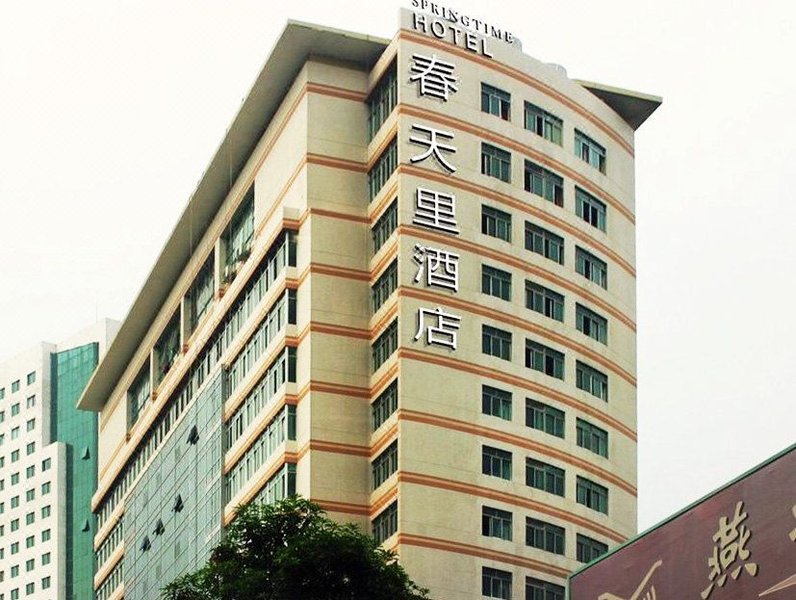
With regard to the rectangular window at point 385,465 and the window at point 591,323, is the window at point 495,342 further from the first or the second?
the rectangular window at point 385,465

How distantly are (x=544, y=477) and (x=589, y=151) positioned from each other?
45.2 ft

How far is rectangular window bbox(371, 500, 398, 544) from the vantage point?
68375 millimetres

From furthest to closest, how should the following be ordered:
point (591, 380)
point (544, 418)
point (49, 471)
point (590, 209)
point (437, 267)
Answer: point (49, 471), point (590, 209), point (591, 380), point (544, 418), point (437, 267)

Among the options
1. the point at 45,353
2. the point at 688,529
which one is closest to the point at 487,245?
the point at 688,529

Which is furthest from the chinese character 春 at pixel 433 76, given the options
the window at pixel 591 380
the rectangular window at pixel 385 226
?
the window at pixel 591 380

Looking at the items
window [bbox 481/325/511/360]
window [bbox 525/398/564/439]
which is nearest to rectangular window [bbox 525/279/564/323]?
window [bbox 481/325/511/360]

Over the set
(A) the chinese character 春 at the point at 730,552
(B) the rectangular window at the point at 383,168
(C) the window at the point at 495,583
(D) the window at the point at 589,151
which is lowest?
(A) the chinese character 春 at the point at 730,552

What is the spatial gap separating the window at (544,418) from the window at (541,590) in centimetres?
555

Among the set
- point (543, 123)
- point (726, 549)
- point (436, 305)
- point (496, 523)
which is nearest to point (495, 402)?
point (436, 305)

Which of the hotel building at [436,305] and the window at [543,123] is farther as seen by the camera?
the window at [543,123]

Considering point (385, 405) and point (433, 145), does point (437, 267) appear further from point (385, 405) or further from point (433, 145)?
point (385, 405)

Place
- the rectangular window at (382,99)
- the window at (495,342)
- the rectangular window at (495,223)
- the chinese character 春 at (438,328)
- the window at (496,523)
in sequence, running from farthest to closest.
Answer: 1. the rectangular window at (382,99)
2. the rectangular window at (495,223)
3. the window at (495,342)
4. the chinese character 春 at (438,328)
5. the window at (496,523)

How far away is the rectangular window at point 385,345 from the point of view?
231 feet

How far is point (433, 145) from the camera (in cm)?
7188
